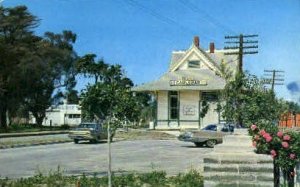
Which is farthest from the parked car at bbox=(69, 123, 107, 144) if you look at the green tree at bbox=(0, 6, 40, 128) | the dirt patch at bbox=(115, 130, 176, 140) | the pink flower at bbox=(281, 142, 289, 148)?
the pink flower at bbox=(281, 142, 289, 148)

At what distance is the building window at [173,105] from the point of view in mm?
62656

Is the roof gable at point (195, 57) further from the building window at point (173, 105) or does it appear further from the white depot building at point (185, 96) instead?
the building window at point (173, 105)

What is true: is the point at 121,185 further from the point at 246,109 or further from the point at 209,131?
the point at 209,131

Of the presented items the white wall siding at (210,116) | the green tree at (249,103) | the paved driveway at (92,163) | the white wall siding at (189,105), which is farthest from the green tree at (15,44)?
the green tree at (249,103)

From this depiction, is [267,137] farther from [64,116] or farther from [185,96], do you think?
[64,116]

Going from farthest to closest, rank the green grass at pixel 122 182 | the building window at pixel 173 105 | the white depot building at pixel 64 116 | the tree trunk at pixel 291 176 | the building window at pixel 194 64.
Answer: the white depot building at pixel 64 116
the building window at pixel 194 64
the building window at pixel 173 105
the green grass at pixel 122 182
the tree trunk at pixel 291 176

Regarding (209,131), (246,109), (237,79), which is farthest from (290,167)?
(209,131)

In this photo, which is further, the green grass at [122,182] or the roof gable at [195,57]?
the roof gable at [195,57]

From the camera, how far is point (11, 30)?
77438 mm

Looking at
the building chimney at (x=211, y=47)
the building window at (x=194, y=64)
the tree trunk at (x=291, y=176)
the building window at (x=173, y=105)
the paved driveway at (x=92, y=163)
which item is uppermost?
the building chimney at (x=211, y=47)

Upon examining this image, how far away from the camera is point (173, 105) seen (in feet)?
208

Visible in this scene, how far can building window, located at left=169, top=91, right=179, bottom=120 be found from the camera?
62656 mm

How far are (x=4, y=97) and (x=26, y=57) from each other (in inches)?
229

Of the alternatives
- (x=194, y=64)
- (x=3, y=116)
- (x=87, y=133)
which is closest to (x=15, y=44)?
(x=3, y=116)
